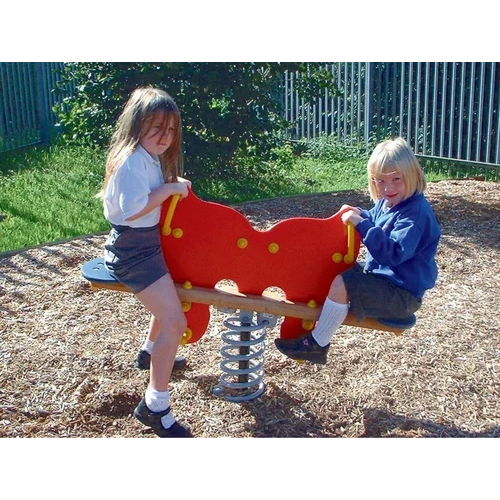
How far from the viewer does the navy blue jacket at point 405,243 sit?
109 inches

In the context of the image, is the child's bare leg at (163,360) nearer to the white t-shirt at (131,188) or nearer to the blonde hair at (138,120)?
the white t-shirt at (131,188)

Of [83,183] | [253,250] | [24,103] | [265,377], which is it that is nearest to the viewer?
[253,250]

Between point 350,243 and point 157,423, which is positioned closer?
point 157,423

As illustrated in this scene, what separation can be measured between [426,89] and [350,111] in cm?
164

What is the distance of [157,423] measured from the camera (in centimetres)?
289

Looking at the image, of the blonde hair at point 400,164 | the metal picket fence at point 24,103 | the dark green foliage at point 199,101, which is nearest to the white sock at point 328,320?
the blonde hair at point 400,164

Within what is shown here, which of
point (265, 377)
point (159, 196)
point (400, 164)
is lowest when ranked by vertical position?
point (265, 377)

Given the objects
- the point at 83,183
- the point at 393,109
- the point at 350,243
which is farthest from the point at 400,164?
the point at 393,109

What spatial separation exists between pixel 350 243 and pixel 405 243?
31 centimetres

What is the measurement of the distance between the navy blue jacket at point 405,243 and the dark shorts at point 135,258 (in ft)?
2.88

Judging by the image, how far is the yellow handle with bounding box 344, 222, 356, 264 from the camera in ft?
9.75

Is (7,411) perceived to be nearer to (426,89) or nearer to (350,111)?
(426,89)

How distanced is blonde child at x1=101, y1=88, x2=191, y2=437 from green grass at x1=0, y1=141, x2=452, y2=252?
9.92 ft

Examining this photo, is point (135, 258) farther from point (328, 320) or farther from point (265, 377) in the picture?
point (265, 377)
